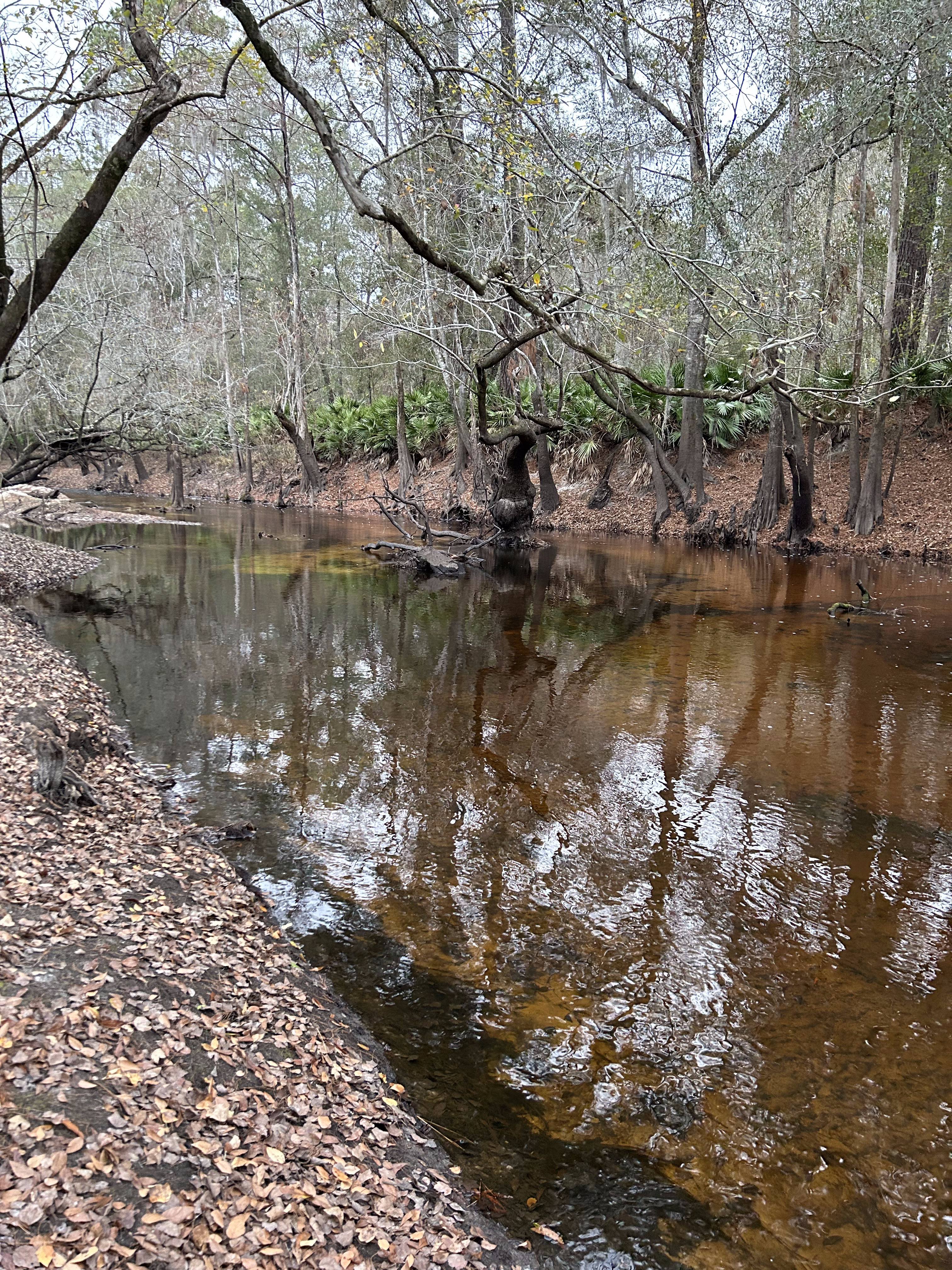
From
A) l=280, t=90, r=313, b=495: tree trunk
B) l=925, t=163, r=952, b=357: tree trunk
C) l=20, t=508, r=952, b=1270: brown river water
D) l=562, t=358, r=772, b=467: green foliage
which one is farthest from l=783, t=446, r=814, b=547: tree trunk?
l=280, t=90, r=313, b=495: tree trunk

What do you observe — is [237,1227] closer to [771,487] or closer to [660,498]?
[771,487]

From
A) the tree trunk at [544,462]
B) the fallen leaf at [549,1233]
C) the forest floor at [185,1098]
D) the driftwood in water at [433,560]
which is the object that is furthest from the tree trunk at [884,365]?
the fallen leaf at [549,1233]

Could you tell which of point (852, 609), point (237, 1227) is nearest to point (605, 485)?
point (852, 609)

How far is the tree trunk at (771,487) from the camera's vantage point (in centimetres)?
1969

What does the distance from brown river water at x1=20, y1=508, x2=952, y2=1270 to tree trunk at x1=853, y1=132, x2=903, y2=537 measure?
7.36 m

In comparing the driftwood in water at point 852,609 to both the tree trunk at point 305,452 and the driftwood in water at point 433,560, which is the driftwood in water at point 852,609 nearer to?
the driftwood in water at point 433,560

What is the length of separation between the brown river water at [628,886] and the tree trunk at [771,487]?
8.42m

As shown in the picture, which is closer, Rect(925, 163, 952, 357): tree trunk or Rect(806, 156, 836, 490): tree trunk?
Rect(806, 156, 836, 490): tree trunk

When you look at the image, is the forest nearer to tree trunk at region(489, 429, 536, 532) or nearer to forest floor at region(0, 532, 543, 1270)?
tree trunk at region(489, 429, 536, 532)

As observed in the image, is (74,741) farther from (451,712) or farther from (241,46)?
(241,46)

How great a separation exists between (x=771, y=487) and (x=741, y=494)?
2.93m

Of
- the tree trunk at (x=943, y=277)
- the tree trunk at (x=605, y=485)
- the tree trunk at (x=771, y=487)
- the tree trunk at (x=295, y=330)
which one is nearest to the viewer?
the tree trunk at (x=943, y=277)

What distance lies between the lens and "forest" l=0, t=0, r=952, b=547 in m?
7.52

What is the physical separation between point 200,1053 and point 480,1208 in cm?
120
